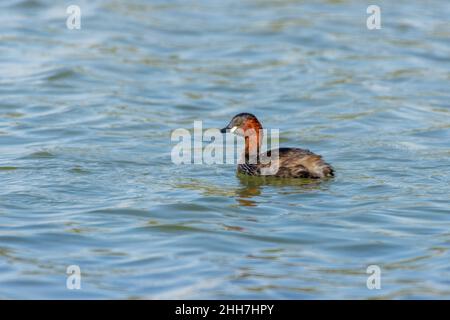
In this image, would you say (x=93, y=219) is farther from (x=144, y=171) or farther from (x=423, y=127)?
(x=423, y=127)

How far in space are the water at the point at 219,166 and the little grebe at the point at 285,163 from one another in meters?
0.14

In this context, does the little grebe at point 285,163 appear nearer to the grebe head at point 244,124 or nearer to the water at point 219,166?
the grebe head at point 244,124

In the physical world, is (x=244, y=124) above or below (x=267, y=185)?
above

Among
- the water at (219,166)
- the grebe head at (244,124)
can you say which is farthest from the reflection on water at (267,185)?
the grebe head at (244,124)

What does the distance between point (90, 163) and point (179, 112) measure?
335 centimetres

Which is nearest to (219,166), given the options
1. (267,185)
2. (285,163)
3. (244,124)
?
(244,124)

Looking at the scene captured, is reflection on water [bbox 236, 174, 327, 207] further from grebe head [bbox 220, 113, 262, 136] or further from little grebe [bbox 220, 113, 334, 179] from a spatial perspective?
grebe head [bbox 220, 113, 262, 136]

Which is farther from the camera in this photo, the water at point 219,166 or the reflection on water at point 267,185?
the reflection on water at point 267,185

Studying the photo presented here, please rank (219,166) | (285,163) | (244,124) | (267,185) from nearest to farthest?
(285,163)
(267,185)
(244,124)
(219,166)

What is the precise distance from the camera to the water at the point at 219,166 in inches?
318

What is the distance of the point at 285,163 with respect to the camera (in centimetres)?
1058

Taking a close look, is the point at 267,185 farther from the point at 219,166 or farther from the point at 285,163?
the point at 219,166

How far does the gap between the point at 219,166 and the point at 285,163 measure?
1229 millimetres

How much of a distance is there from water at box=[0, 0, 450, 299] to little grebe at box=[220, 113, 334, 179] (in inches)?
5.4
